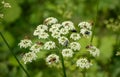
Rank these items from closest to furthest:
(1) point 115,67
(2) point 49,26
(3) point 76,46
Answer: (3) point 76,46, (2) point 49,26, (1) point 115,67

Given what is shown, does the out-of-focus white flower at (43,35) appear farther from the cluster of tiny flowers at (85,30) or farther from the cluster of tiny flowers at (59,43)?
the cluster of tiny flowers at (85,30)

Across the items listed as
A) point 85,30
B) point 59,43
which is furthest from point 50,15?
point 59,43

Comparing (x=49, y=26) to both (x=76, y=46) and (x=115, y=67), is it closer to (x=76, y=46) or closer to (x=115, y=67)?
(x=76, y=46)

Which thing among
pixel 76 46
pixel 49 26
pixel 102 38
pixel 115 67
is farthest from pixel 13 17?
pixel 76 46

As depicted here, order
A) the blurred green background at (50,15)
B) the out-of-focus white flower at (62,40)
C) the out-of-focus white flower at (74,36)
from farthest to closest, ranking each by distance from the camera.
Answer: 1. the blurred green background at (50,15)
2. the out-of-focus white flower at (74,36)
3. the out-of-focus white flower at (62,40)

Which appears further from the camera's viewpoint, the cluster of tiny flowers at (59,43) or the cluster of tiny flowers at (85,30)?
the cluster of tiny flowers at (85,30)

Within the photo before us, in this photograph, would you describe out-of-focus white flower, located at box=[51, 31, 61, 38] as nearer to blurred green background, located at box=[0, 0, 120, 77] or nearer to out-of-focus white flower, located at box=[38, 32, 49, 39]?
out-of-focus white flower, located at box=[38, 32, 49, 39]

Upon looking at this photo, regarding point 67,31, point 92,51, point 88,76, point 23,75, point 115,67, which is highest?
point 67,31

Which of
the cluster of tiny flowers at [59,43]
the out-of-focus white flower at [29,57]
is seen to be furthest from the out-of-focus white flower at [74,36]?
the out-of-focus white flower at [29,57]
